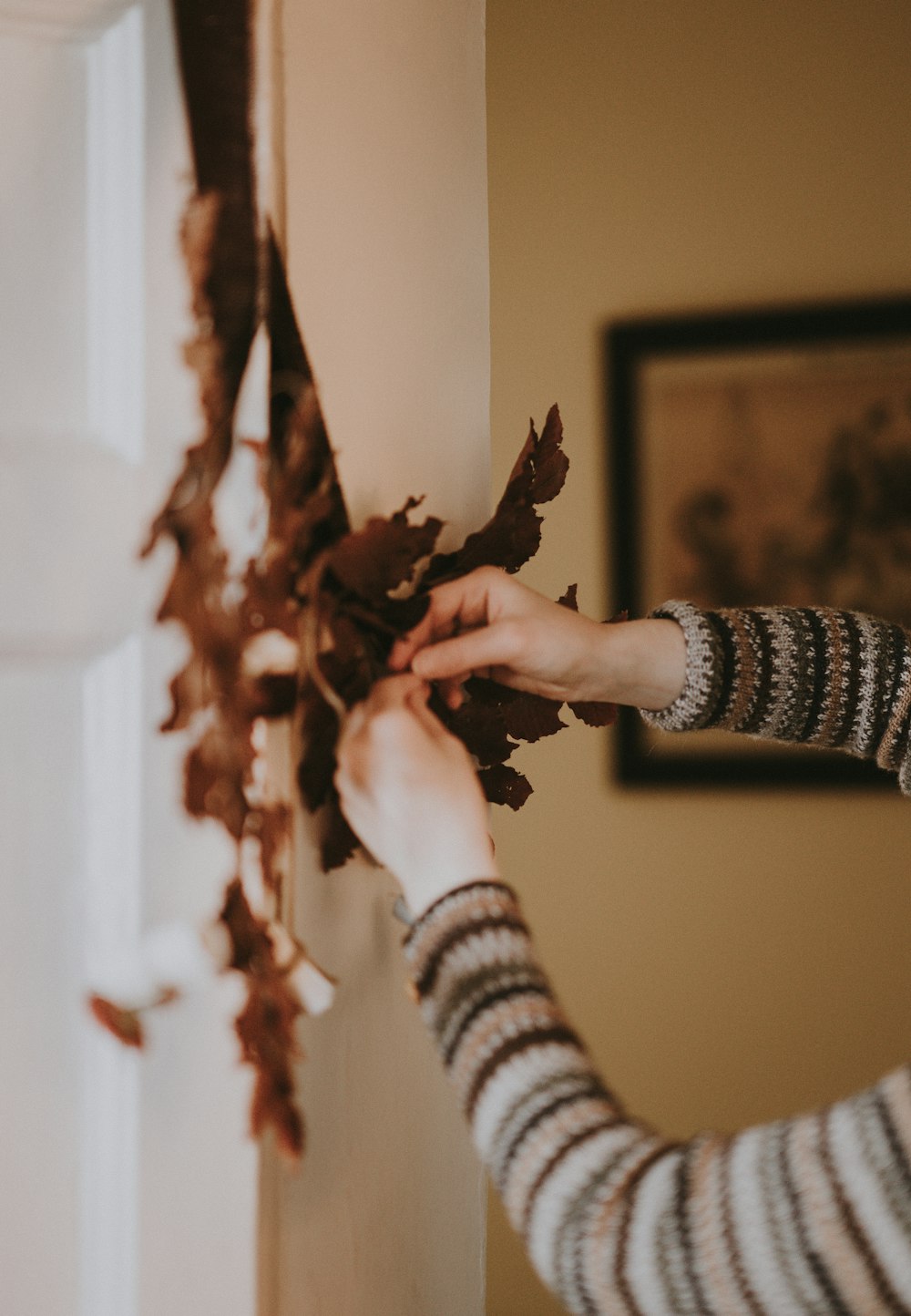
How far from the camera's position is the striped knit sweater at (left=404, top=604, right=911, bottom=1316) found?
1.50 ft

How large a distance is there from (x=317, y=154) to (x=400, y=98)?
5.4 inches

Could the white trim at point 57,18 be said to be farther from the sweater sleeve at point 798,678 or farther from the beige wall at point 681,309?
the beige wall at point 681,309

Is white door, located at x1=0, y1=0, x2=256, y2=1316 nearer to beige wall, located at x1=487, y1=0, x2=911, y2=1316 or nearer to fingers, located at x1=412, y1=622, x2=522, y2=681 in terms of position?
fingers, located at x1=412, y1=622, x2=522, y2=681

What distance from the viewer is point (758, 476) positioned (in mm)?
1859

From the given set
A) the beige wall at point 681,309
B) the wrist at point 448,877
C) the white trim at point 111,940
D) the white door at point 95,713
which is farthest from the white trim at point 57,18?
the beige wall at point 681,309

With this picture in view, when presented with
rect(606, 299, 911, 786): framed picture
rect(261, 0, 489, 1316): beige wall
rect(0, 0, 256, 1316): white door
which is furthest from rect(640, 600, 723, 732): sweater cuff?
rect(606, 299, 911, 786): framed picture

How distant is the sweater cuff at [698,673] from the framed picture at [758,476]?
101 cm

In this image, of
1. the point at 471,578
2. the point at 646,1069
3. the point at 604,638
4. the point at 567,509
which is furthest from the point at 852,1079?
the point at 471,578

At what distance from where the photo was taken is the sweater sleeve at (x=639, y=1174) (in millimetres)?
458

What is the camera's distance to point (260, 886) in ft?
1.87

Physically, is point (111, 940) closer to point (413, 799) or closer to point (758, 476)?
point (413, 799)

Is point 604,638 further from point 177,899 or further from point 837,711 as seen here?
point 177,899

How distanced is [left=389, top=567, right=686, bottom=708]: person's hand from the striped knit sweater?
158 mm

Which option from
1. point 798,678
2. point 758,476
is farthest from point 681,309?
point 798,678
